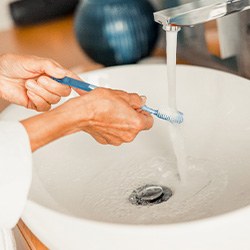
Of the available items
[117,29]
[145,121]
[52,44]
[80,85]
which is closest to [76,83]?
[80,85]

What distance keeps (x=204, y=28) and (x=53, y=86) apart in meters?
0.34

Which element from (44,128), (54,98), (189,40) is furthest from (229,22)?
(44,128)

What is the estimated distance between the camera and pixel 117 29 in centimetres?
115

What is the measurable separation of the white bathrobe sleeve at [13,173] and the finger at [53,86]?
19 centimetres

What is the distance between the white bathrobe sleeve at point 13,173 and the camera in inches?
26.3

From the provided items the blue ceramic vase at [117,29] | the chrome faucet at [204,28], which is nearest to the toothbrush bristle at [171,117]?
the chrome faucet at [204,28]

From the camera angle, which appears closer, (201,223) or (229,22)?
(201,223)

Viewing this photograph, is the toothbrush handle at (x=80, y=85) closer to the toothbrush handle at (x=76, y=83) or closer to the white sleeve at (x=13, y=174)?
the toothbrush handle at (x=76, y=83)

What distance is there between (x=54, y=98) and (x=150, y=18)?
35cm

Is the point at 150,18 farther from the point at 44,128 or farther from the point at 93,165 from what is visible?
the point at 44,128

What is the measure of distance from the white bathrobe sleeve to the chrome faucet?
254 millimetres

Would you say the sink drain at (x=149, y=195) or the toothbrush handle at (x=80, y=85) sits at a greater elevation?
the toothbrush handle at (x=80, y=85)

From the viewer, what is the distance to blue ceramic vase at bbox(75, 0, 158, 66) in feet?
3.77

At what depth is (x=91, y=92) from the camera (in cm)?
76
